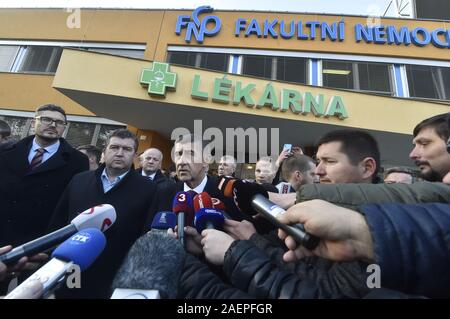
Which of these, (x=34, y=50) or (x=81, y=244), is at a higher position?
(x=34, y=50)

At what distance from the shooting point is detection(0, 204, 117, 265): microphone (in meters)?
1.07

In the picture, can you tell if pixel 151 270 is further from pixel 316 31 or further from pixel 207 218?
pixel 316 31

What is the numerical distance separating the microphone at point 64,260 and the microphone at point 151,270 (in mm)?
184

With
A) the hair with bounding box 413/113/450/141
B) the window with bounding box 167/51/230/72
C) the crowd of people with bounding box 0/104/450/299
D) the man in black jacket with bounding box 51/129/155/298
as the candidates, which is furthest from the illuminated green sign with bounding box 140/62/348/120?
the hair with bounding box 413/113/450/141

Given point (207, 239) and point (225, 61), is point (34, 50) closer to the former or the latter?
point (225, 61)

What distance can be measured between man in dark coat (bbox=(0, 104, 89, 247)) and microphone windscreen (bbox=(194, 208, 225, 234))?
1.98m

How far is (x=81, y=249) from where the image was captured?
3.40 ft

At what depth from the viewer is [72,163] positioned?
2.88 m

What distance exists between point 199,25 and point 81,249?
1075 centimetres

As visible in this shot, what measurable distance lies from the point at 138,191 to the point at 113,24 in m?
10.7

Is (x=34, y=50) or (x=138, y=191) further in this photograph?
(x=34, y=50)

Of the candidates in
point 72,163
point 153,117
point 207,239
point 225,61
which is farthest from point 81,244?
point 225,61

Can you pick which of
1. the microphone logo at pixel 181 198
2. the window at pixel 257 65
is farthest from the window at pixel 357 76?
the microphone logo at pixel 181 198

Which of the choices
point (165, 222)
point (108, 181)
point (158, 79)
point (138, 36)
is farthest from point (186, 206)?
point (138, 36)
